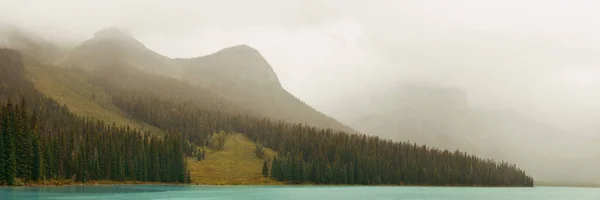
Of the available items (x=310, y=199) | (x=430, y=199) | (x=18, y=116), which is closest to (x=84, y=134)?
(x=18, y=116)

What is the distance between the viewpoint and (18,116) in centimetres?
13812

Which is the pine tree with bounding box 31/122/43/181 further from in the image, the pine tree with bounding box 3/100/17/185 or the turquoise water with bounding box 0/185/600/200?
the turquoise water with bounding box 0/185/600/200

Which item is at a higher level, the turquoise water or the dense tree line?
the dense tree line

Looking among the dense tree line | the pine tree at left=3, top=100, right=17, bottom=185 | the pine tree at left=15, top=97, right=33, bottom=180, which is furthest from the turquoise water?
the dense tree line

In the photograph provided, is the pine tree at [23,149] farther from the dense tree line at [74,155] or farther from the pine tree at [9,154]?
the pine tree at [9,154]

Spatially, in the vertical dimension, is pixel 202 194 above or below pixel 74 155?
below

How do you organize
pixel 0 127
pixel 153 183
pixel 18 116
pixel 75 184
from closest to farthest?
pixel 0 127 < pixel 18 116 < pixel 75 184 < pixel 153 183

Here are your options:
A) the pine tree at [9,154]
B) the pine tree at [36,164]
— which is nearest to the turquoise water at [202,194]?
the pine tree at [9,154]

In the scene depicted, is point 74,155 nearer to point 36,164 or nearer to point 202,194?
point 36,164

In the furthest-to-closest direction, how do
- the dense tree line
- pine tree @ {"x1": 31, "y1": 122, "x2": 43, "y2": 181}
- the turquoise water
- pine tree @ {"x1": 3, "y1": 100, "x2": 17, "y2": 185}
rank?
pine tree @ {"x1": 31, "y1": 122, "x2": 43, "y2": 181}
the dense tree line
pine tree @ {"x1": 3, "y1": 100, "x2": 17, "y2": 185}
the turquoise water

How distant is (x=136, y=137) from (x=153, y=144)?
725 centimetres

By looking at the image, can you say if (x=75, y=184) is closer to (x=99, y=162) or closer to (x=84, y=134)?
(x=99, y=162)

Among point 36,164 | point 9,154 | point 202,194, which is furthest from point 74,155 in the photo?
point 202,194

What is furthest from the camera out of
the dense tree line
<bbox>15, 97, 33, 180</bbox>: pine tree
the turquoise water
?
<bbox>15, 97, 33, 180</bbox>: pine tree
